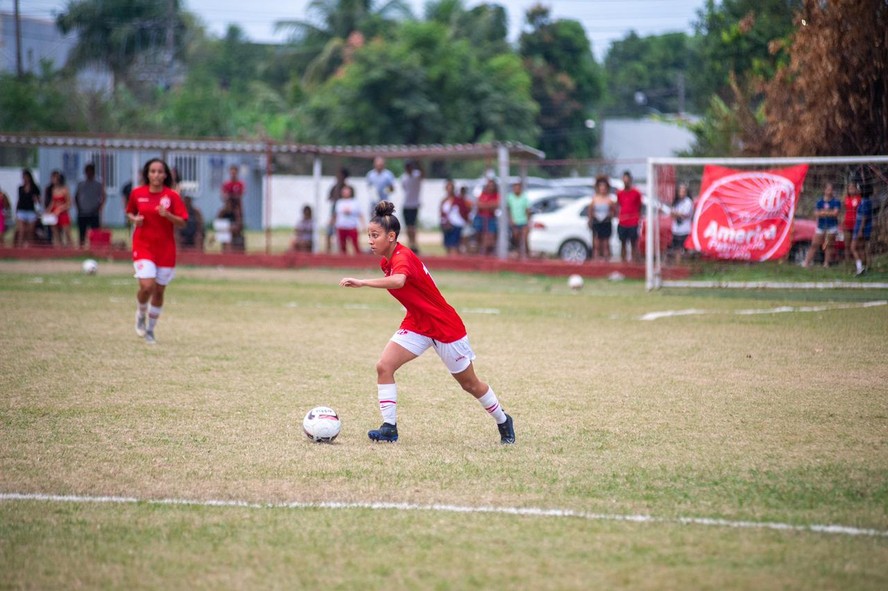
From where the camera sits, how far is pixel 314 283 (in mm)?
19750

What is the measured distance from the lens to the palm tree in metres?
50.4

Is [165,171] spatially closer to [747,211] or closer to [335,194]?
[747,211]

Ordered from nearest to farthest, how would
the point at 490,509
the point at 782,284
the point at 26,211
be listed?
the point at 490,509, the point at 782,284, the point at 26,211

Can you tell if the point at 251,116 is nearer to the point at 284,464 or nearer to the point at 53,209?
the point at 53,209

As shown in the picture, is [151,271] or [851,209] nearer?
[151,271]

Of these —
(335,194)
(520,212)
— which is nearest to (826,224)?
(520,212)

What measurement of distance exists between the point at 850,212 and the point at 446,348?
1214cm

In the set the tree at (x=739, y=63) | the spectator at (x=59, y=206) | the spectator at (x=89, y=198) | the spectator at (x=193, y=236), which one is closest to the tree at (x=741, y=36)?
the tree at (x=739, y=63)

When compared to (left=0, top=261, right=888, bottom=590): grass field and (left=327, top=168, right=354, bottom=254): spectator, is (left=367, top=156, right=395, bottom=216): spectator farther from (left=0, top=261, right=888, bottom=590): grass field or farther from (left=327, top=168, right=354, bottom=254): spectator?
(left=0, top=261, right=888, bottom=590): grass field

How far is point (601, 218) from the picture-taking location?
68.9 ft

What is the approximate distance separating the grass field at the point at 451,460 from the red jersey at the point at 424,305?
0.77m

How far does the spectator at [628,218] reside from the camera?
20000mm

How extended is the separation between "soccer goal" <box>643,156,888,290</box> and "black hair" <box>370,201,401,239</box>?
36.6ft

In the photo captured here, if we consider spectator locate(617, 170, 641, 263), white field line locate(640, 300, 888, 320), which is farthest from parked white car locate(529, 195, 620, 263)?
white field line locate(640, 300, 888, 320)
